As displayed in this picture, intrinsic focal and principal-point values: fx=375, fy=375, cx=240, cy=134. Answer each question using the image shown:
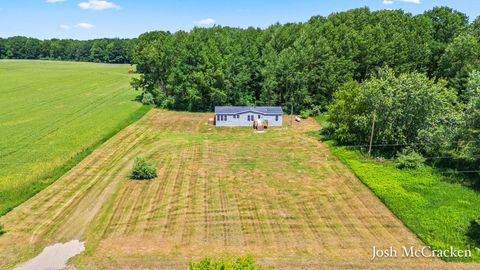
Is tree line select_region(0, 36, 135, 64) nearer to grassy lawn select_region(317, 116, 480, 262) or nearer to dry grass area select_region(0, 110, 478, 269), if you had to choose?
dry grass area select_region(0, 110, 478, 269)

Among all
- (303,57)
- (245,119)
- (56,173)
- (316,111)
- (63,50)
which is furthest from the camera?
(63,50)

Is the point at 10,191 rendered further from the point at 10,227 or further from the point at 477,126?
the point at 477,126

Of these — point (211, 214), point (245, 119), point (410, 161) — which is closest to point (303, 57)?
point (245, 119)

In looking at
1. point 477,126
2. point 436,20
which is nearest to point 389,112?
point 477,126

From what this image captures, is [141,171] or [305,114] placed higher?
[305,114]

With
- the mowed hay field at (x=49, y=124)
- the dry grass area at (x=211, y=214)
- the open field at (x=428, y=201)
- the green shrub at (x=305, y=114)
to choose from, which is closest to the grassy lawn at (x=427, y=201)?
the open field at (x=428, y=201)

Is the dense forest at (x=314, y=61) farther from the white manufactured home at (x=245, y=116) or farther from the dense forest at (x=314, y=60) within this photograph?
the white manufactured home at (x=245, y=116)

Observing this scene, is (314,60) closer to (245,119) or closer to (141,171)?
(245,119)
